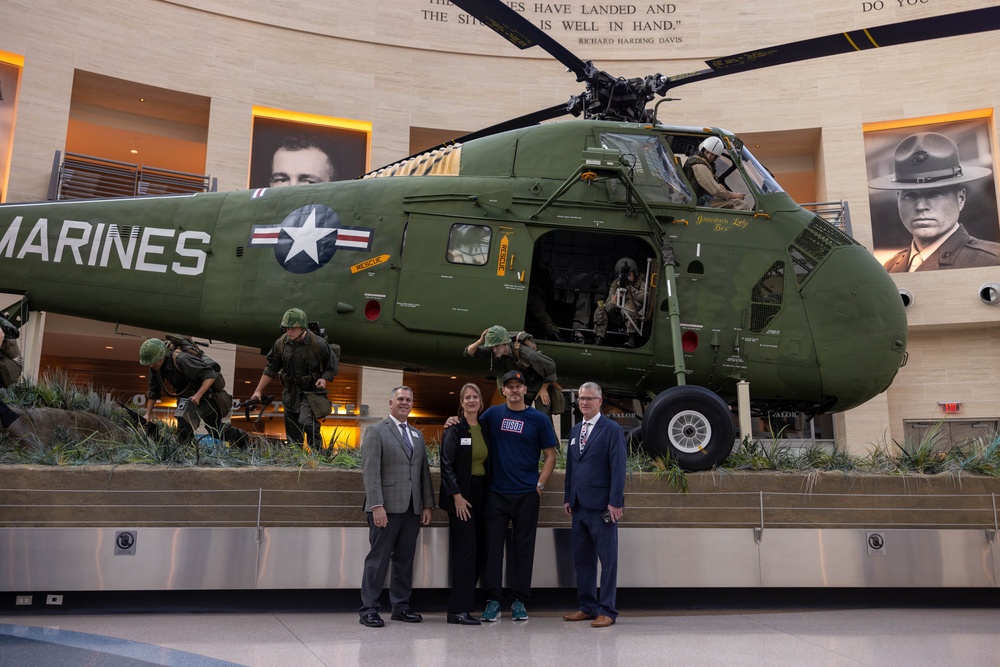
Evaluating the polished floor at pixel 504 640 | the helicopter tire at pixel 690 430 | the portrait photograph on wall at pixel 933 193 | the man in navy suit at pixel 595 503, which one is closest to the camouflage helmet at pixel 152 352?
the polished floor at pixel 504 640

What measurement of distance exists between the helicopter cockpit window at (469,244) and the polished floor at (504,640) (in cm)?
349

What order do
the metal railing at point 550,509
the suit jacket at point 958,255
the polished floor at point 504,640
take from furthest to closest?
the suit jacket at point 958,255
the metal railing at point 550,509
the polished floor at point 504,640

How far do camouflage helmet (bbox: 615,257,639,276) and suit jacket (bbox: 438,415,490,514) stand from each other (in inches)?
130

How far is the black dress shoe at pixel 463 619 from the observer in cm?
525

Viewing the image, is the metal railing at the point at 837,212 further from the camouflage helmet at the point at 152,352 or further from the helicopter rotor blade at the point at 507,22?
the camouflage helmet at the point at 152,352

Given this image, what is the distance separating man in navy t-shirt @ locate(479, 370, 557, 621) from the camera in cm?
543

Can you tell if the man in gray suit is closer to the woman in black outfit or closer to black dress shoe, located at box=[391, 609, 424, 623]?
black dress shoe, located at box=[391, 609, 424, 623]

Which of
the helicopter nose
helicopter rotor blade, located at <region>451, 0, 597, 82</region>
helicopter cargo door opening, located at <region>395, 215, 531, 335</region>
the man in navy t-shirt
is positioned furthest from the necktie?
the helicopter nose

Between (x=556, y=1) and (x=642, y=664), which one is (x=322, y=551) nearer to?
(x=642, y=664)

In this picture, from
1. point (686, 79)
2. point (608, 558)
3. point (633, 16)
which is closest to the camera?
point (608, 558)

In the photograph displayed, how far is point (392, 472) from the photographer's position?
17.7 ft

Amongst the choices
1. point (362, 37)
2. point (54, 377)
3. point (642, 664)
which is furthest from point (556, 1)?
point (642, 664)

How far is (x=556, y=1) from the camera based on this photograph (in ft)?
64.9

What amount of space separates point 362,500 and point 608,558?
1.91 metres
